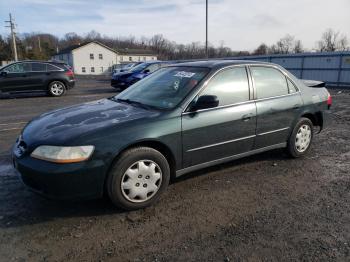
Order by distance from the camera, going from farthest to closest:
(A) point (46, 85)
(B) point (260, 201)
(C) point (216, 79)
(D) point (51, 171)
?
(A) point (46, 85)
(C) point (216, 79)
(B) point (260, 201)
(D) point (51, 171)

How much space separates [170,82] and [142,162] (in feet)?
4.56

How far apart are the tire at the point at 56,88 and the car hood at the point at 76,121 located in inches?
437

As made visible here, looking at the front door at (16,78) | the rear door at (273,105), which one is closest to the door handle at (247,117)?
the rear door at (273,105)

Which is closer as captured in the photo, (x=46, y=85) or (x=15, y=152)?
(x=15, y=152)

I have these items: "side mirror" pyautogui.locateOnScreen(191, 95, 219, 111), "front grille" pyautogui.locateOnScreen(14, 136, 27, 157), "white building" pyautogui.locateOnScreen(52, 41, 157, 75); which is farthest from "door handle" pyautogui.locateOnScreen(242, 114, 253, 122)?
"white building" pyautogui.locateOnScreen(52, 41, 157, 75)

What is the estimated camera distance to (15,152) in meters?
3.34

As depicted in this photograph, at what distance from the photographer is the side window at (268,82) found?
4414 millimetres

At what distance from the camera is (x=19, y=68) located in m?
13.7

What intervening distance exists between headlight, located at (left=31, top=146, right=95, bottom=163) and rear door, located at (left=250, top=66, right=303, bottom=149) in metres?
2.45

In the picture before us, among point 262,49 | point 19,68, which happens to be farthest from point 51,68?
point 262,49

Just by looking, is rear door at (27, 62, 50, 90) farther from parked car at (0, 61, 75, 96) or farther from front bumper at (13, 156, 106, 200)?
front bumper at (13, 156, 106, 200)

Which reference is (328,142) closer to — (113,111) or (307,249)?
(307,249)

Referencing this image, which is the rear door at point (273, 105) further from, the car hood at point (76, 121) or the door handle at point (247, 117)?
the car hood at point (76, 121)

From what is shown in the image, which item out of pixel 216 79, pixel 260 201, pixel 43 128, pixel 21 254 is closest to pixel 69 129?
pixel 43 128
